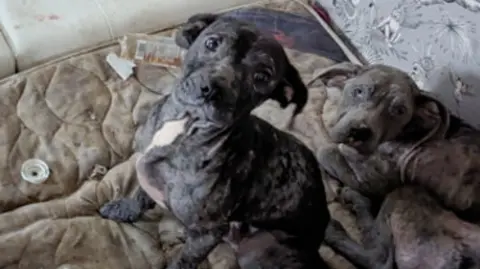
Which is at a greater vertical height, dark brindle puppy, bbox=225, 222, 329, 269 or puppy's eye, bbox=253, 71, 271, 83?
puppy's eye, bbox=253, 71, 271, 83

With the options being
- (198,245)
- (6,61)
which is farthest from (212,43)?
(6,61)

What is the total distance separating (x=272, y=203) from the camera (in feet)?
5.37

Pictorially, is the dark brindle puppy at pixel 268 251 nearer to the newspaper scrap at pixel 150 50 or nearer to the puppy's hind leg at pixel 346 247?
the puppy's hind leg at pixel 346 247

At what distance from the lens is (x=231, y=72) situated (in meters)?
1.47

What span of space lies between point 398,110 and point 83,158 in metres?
0.75

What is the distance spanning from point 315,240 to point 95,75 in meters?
0.80

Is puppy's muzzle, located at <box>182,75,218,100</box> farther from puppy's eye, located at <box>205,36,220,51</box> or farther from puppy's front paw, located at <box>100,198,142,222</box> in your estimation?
puppy's front paw, located at <box>100,198,142,222</box>

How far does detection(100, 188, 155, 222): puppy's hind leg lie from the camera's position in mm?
1825

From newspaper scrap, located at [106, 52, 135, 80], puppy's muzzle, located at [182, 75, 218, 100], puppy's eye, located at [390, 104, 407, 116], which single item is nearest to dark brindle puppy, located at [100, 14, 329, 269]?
puppy's muzzle, located at [182, 75, 218, 100]

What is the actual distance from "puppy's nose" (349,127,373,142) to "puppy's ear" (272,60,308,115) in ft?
0.69

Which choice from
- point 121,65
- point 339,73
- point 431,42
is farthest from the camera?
point 121,65

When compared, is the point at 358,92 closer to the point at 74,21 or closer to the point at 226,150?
the point at 226,150

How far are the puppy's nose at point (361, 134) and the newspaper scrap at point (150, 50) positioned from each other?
0.63 meters

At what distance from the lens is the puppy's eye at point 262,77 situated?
1.50 meters
